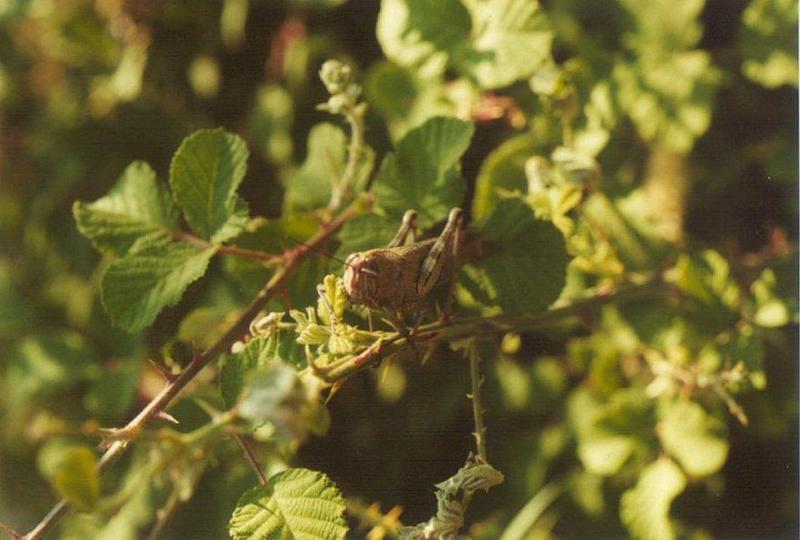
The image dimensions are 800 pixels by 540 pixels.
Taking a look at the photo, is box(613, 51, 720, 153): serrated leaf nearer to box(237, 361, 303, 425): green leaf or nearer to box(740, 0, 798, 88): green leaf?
box(740, 0, 798, 88): green leaf

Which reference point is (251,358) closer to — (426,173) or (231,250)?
(231,250)

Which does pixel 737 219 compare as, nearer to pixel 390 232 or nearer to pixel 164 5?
pixel 390 232

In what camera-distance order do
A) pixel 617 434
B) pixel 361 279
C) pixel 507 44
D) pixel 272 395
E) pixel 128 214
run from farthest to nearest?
pixel 617 434
pixel 507 44
pixel 128 214
pixel 361 279
pixel 272 395

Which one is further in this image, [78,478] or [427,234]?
[427,234]

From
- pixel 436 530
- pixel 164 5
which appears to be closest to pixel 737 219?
pixel 436 530

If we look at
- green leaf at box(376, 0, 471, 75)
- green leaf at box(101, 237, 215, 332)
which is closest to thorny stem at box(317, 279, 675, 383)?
green leaf at box(101, 237, 215, 332)

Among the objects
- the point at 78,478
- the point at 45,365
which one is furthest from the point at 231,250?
the point at 45,365
